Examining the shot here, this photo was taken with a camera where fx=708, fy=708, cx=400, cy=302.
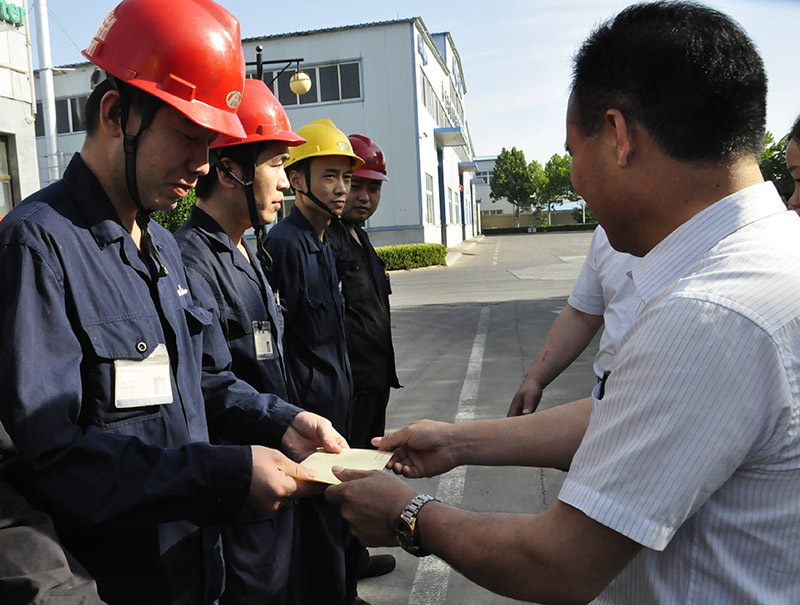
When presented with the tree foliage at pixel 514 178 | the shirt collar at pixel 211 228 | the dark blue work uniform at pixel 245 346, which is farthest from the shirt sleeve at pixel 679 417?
the tree foliage at pixel 514 178

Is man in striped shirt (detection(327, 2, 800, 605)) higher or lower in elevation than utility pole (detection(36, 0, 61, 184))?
lower

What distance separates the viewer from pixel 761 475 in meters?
1.22

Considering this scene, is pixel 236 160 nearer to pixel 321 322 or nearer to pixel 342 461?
pixel 321 322

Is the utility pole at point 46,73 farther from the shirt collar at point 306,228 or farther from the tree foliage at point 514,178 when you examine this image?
the tree foliage at point 514,178

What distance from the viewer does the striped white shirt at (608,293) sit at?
3.19 metres

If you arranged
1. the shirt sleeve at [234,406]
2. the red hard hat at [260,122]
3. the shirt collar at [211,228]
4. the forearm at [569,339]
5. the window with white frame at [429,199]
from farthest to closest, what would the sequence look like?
1. the window with white frame at [429,199]
2. the forearm at [569,339]
3. the red hard hat at [260,122]
4. the shirt collar at [211,228]
5. the shirt sleeve at [234,406]

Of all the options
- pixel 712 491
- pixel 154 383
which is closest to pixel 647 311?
pixel 712 491

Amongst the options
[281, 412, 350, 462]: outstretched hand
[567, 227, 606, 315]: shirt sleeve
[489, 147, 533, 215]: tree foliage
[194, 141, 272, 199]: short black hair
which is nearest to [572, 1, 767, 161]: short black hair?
[281, 412, 350, 462]: outstretched hand

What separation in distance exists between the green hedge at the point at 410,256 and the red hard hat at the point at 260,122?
21179 millimetres

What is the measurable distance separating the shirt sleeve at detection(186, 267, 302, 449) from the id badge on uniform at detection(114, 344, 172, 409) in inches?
22.0

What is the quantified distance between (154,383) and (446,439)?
1039 mm

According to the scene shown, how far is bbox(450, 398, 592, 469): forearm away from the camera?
2252 millimetres

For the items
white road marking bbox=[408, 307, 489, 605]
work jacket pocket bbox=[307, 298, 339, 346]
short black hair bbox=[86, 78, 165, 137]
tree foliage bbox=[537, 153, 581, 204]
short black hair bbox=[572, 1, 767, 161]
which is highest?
tree foliage bbox=[537, 153, 581, 204]

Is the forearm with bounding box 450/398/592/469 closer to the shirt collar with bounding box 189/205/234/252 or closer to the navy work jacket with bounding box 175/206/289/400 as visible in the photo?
the navy work jacket with bounding box 175/206/289/400
